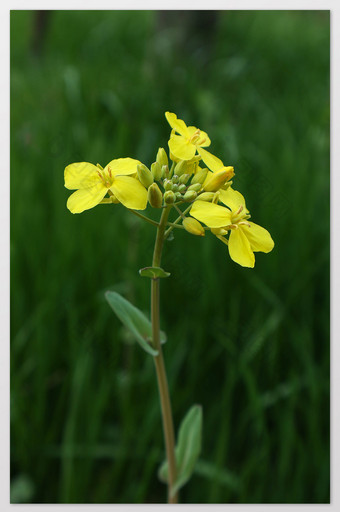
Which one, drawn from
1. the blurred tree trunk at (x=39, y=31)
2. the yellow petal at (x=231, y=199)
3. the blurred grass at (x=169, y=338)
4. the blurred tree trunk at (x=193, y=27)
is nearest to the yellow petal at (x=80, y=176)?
the yellow petal at (x=231, y=199)

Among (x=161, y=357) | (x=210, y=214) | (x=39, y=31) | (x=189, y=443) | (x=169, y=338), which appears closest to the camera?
(x=210, y=214)

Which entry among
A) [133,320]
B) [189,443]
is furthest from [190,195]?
[189,443]

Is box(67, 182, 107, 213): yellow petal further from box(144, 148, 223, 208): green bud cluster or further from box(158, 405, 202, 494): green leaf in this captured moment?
box(158, 405, 202, 494): green leaf

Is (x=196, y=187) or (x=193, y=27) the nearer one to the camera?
(x=196, y=187)

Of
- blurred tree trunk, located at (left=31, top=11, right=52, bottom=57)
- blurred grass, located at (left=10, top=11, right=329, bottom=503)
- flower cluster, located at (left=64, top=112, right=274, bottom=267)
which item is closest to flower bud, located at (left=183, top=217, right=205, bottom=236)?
flower cluster, located at (left=64, top=112, right=274, bottom=267)

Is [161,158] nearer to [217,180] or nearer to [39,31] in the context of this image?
[217,180]

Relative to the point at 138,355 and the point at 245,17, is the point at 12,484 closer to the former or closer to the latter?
the point at 138,355

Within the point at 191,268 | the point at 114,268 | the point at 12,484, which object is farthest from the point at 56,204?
the point at 12,484

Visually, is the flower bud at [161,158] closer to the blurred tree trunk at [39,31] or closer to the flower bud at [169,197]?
the flower bud at [169,197]
